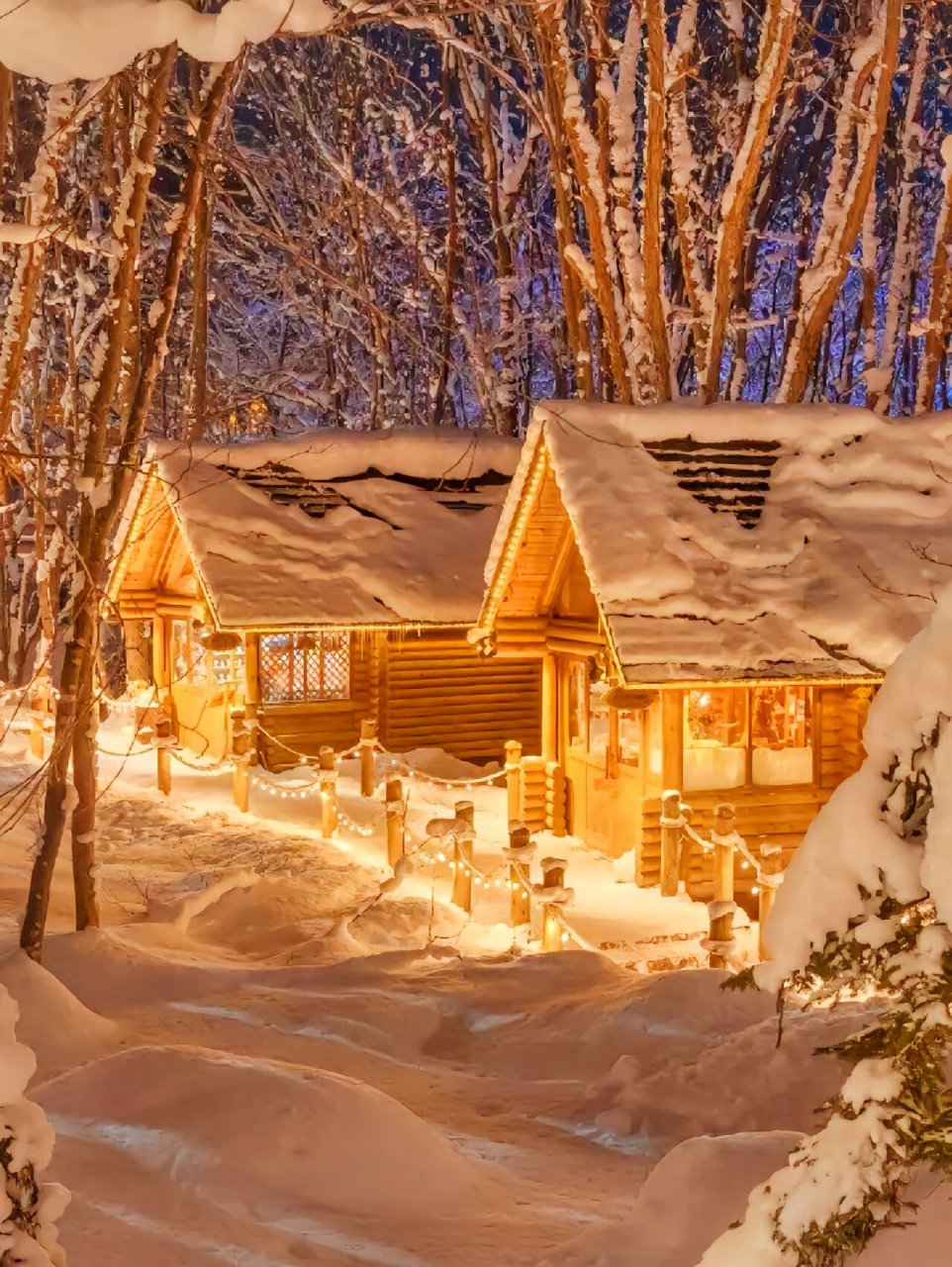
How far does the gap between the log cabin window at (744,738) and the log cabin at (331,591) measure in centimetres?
549

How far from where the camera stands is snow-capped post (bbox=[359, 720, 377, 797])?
17047 mm

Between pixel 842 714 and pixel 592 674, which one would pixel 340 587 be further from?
pixel 842 714

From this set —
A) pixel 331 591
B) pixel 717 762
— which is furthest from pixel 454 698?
pixel 717 762

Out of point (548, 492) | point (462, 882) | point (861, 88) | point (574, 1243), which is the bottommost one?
point (462, 882)

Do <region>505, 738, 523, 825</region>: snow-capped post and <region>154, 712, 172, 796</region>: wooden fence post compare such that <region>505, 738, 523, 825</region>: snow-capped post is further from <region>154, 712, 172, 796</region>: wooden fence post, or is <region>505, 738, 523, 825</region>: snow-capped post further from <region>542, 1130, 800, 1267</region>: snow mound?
<region>542, 1130, 800, 1267</region>: snow mound

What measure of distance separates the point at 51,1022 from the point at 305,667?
44.7 feet

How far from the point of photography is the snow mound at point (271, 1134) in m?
5.00

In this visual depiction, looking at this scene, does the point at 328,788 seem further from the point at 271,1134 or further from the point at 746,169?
the point at 271,1134

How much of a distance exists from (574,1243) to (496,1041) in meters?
3.12

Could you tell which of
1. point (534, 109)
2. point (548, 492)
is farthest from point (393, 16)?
point (534, 109)

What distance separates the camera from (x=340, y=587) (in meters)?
18.0

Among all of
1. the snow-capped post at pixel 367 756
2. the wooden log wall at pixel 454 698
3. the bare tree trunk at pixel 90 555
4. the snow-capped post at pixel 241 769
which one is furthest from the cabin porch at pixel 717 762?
the bare tree trunk at pixel 90 555

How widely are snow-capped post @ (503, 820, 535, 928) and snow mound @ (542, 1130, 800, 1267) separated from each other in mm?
6217

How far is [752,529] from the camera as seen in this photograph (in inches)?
537
